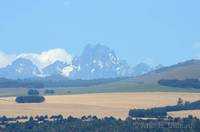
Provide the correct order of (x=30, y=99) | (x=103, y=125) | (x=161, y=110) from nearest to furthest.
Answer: (x=103, y=125), (x=161, y=110), (x=30, y=99)

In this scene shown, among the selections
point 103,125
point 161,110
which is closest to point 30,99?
point 161,110

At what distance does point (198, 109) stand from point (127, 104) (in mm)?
18205

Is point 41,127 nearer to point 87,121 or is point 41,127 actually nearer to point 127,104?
point 87,121

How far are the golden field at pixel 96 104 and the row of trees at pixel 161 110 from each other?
5.26 feet

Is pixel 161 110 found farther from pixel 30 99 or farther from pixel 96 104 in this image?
pixel 30 99

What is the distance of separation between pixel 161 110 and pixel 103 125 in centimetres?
2757

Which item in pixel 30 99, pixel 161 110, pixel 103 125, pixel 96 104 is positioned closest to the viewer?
pixel 103 125

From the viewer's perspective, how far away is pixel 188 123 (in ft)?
368

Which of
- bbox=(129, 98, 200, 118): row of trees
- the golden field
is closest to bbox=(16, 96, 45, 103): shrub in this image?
the golden field

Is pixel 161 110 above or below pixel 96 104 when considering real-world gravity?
below

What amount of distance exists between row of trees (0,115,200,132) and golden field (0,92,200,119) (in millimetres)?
10736

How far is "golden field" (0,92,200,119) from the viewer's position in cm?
13962

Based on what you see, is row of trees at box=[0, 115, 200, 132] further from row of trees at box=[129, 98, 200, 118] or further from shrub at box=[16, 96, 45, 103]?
shrub at box=[16, 96, 45, 103]

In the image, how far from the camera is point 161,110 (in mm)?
138500
